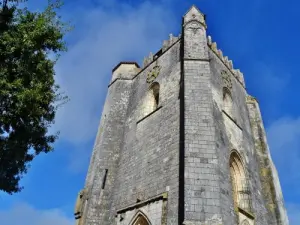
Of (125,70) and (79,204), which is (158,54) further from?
(79,204)

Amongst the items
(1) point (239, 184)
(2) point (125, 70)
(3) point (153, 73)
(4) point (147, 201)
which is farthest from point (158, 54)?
(4) point (147, 201)

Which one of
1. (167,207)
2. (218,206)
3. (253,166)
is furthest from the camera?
(253,166)

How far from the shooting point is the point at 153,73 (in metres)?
14.2

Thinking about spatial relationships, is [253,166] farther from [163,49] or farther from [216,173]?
[163,49]

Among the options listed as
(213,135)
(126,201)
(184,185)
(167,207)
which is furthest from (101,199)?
(213,135)

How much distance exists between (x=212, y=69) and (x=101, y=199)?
23.7ft

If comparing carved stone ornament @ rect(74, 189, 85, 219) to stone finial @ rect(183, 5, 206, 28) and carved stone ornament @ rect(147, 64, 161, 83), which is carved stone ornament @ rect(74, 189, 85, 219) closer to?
carved stone ornament @ rect(147, 64, 161, 83)

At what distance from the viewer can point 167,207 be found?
29.0ft

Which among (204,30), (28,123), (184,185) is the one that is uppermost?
Answer: (204,30)

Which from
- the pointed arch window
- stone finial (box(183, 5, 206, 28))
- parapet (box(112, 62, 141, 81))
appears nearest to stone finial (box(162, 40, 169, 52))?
stone finial (box(183, 5, 206, 28))

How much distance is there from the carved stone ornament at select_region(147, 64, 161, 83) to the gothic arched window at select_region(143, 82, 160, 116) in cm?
40

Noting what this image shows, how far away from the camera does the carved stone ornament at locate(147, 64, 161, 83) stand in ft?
45.8

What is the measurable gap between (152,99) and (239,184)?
5401mm

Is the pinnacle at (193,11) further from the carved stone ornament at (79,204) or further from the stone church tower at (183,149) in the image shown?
the carved stone ornament at (79,204)
